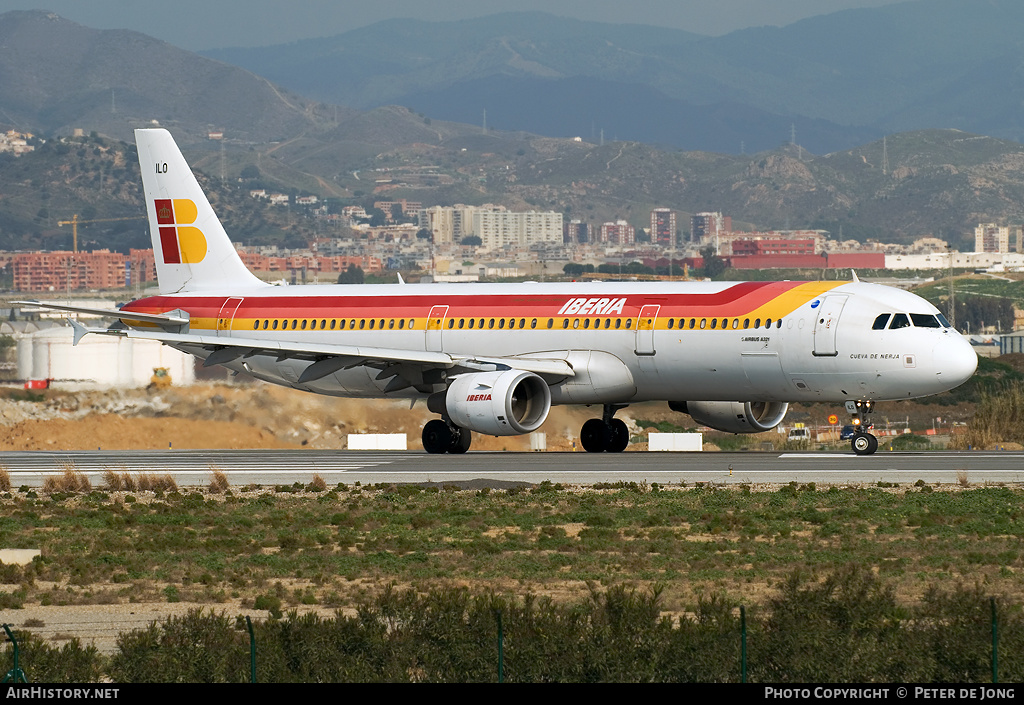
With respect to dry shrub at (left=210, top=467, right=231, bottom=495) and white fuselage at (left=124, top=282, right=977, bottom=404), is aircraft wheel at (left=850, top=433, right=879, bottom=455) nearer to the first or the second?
white fuselage at (left=124, top=282, right=977, bottom=404)

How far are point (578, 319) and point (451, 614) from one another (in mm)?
25482

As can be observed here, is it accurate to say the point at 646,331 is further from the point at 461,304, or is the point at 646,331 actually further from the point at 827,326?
the point at 461,304

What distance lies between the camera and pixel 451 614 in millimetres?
17484

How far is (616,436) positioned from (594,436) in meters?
0.66

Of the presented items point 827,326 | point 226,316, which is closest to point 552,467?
point 827,326

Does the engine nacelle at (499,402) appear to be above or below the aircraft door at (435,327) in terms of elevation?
below

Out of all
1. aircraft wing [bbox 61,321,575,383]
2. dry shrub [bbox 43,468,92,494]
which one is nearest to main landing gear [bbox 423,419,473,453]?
aircraft wing [bbox 61,321,575,383]

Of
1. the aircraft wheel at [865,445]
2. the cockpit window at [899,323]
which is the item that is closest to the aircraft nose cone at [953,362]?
the cockpit window at [899,323]

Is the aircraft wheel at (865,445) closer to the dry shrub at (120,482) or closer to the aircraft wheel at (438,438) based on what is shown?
the aircraft wheel at (438,438)

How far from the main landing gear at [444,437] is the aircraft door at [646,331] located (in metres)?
5.75

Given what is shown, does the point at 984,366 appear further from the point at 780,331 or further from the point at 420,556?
the point at 420,556

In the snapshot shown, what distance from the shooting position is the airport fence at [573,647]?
1561cm

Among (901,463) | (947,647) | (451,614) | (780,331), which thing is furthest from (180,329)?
(947,647)

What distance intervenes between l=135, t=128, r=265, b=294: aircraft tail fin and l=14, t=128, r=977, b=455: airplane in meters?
0.10
